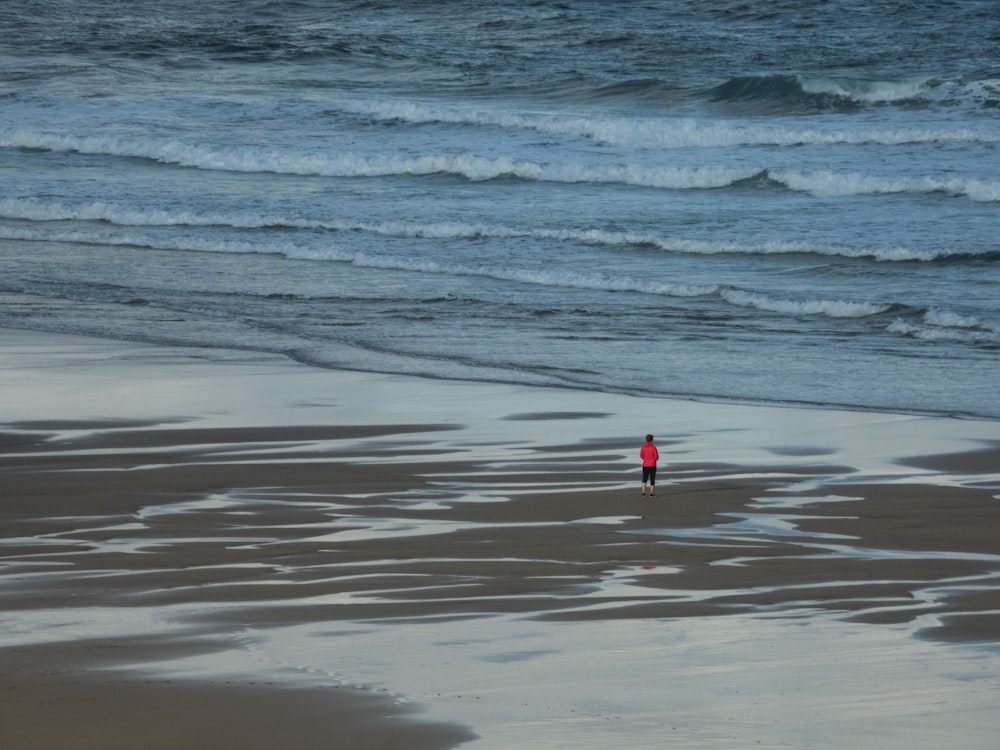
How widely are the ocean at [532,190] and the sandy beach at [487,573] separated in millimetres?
1792

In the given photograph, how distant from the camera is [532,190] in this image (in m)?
23.2

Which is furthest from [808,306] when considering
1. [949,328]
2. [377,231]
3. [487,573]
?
[487,573]

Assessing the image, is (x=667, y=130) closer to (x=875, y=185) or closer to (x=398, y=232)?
(x=875, y=185)

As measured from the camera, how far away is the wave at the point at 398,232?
1747cm

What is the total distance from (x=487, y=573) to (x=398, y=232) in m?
13.9

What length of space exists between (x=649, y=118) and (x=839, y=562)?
74.0 feet

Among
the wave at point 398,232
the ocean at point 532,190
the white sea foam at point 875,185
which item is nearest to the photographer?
the ocean at point 532,190

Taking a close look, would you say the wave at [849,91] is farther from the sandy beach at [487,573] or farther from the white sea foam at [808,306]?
the sandy beach at [487,573]

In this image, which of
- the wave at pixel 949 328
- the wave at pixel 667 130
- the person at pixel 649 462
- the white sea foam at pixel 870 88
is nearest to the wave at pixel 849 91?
the white sea foam at pixel 870 88

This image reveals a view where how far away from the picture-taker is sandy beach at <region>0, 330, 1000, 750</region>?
4.67 metres

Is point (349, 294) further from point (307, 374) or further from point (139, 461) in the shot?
point (139, 461)

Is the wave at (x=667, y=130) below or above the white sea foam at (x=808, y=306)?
above

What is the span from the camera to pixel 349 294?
15.7 meters

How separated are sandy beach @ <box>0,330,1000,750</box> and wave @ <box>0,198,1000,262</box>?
25.6 feet
